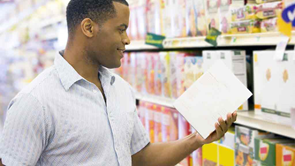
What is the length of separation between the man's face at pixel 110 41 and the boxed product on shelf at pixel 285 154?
0.82m

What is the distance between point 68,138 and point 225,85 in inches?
23.1

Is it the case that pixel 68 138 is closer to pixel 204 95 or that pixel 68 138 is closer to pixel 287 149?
pixel 204 95

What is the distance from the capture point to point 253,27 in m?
1.83

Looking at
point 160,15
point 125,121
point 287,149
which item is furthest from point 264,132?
point 160,15

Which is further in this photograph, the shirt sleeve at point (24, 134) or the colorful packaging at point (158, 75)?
the colorful packaging at point (158, 75)

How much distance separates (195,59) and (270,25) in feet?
2.20

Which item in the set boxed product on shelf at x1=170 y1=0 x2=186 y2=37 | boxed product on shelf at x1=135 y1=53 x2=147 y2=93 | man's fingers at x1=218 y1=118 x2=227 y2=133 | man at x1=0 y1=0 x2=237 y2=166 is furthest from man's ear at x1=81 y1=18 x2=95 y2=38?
Answer: boxed product on shelf at x1=135 y1=53 x2=147 y2=93

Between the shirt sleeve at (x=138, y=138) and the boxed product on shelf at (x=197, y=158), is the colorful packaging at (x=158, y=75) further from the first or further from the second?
the shirt sleeve at (x=138, y=138)

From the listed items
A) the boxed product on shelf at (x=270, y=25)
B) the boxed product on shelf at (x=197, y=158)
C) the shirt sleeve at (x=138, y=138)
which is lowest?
the boxed product on shelf at (x=197, y=158)

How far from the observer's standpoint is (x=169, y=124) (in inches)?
106

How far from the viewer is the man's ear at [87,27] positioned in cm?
136

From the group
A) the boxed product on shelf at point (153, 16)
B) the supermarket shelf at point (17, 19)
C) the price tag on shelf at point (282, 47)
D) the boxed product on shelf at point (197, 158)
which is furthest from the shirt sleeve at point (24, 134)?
the supermarket shelf at point (17, 19)

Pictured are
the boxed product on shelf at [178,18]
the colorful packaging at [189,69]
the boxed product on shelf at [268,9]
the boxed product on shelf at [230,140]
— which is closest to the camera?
the boxed product on shelf at [268,9]

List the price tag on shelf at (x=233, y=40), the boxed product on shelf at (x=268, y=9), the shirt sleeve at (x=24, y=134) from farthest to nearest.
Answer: the price tag on shelf at (x=233, y=40) → the boxed product on shelf at (x=268, y=9) → the shirt sleeve at (x=24, y=134)
